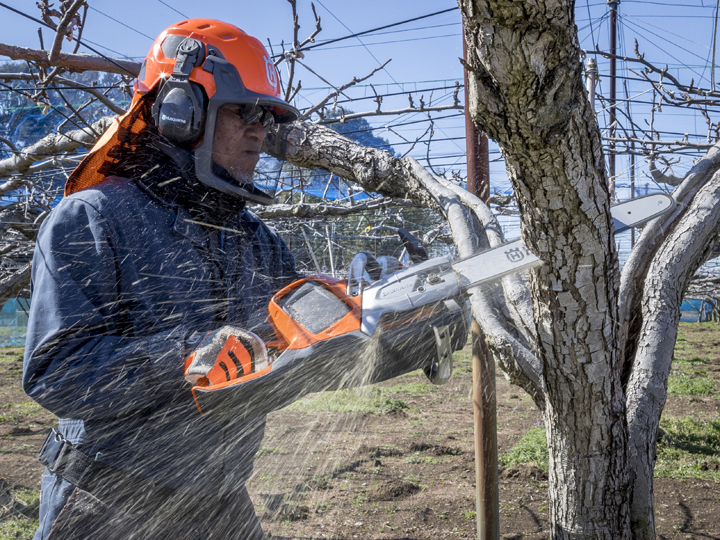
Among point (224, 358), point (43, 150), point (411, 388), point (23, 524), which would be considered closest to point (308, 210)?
point (43, 150)

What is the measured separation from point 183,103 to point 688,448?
4547 millimetres

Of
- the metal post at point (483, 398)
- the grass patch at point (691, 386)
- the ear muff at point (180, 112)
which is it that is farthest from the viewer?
the grass patch at point (691, 386)

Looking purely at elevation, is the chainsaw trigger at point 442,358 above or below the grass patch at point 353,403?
above

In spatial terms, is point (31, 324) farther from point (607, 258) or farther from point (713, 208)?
point (713, 208)

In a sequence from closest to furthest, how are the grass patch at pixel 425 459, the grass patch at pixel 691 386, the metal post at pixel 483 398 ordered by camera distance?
the metal post at pixel 483 398 → the grass patch at pixel 425 459 → the grass patch at pixel 691 386

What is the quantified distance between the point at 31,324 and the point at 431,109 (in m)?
2.91

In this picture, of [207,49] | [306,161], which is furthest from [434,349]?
[306,161]

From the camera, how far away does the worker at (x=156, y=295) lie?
1.20 metres

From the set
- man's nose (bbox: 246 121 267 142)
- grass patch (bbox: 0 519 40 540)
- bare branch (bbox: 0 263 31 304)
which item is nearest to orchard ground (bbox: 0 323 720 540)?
grass patch (bbox: 0 519 40 540)

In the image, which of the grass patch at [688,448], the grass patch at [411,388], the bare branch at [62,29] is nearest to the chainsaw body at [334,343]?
the bare branch at [62,29]

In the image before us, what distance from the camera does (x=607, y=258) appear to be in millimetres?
1286

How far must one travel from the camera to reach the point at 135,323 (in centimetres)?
134

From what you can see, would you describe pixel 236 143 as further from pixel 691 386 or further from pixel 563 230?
pixel 691 386

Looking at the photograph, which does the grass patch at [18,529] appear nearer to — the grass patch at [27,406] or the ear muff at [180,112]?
the ear muff at [180,112]
